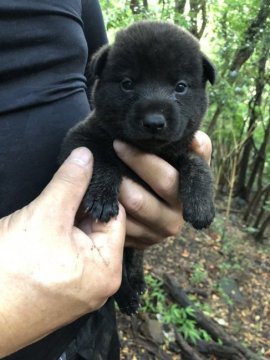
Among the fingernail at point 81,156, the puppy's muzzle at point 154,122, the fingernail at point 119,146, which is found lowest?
the fingernail at point 119,146

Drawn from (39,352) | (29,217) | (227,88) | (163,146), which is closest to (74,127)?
(163,146)

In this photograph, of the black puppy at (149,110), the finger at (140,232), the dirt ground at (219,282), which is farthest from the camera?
the dirt ground at (219,282)

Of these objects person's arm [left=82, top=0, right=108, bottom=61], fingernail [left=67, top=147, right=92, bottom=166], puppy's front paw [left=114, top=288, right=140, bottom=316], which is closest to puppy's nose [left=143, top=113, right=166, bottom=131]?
fingernail [left=67, top=147, right=92, bottom=166]

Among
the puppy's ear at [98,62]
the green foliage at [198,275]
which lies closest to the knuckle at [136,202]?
the puppy's ear at [98,62]

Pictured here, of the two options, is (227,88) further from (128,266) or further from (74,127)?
(74,127)

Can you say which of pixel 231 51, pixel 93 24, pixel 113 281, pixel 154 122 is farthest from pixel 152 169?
pixel 231 51

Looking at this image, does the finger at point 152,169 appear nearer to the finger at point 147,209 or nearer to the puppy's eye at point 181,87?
the finger at point 147,209
